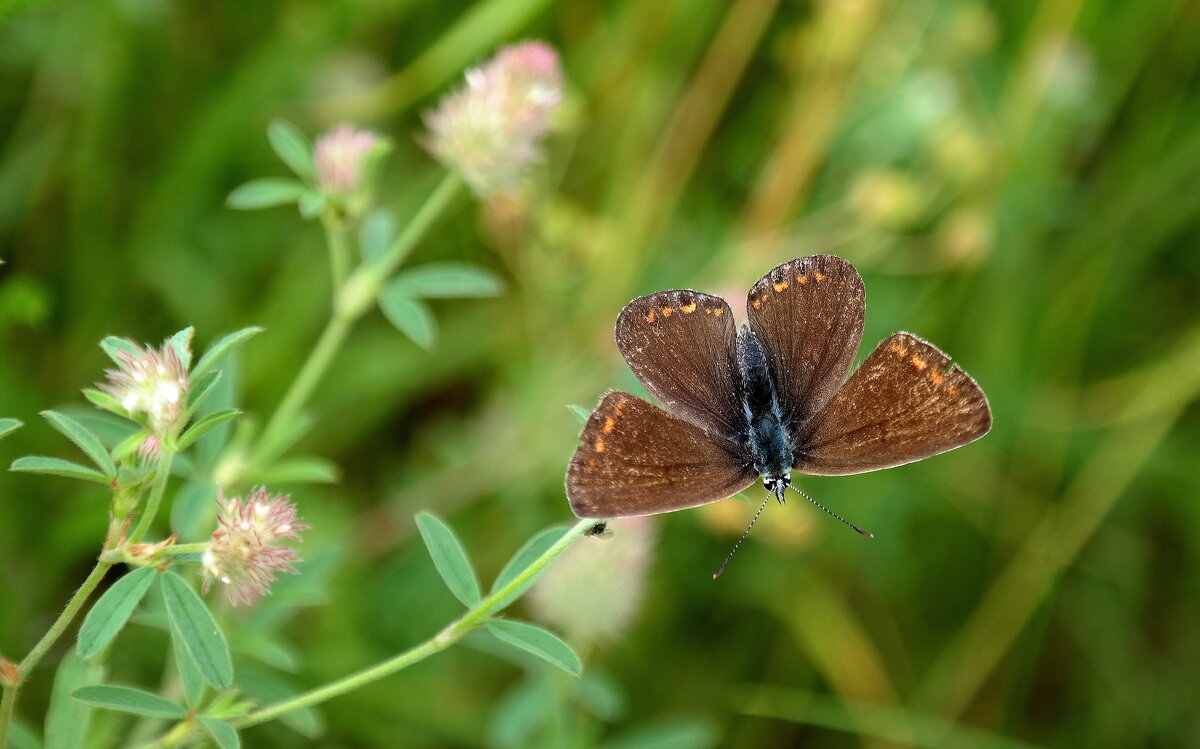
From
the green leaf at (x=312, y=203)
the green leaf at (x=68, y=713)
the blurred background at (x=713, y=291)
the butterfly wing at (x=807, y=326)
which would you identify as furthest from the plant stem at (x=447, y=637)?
the blurred background at (x=713, y=291)

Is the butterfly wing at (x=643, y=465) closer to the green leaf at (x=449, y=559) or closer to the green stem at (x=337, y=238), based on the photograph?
the green leaf at (x=449, y=559)

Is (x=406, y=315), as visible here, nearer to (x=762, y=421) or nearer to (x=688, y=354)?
(x=688, y=354)

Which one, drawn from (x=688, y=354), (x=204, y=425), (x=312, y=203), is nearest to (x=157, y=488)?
(x=204, y=425)

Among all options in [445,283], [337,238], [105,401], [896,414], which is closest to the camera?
[105,401]

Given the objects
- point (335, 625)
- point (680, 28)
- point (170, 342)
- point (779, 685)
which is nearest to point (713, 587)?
point (779, 685)

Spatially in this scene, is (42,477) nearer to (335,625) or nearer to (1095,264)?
(335,625)

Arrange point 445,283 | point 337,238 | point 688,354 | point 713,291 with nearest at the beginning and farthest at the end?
point 688,354 < point 337,238 < point 445,283 < point 713,291

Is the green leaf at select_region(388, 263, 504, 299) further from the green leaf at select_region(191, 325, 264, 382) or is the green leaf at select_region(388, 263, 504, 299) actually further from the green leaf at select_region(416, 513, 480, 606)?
the green leaf at select_region(191, 325, 264, 382)

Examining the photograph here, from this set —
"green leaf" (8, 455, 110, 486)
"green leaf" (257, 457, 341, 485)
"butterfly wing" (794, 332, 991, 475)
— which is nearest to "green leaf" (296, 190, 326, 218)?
"green leaf" (257, 457, 341, 485)
